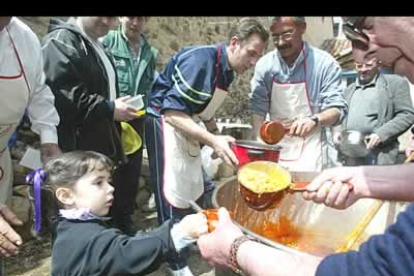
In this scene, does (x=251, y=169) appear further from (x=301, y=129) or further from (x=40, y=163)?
(x=40, y=163)

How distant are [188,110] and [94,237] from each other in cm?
103

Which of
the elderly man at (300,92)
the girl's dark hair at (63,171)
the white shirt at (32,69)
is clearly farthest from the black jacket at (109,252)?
the elderly man at (300,92)

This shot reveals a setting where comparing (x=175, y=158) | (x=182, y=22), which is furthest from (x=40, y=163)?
(x=182, y=22)

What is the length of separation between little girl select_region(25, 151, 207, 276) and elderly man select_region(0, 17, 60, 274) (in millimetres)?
203

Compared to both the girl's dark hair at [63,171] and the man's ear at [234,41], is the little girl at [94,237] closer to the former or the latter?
the girl's dark hair at [63,171]

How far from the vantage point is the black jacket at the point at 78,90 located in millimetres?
2240

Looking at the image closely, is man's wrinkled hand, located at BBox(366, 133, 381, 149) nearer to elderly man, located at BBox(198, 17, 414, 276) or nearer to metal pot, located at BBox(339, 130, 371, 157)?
metal pot, located at BBox(339, 130, 371, 157)

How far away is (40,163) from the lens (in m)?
1.92

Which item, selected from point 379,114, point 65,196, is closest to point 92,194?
point 65,196

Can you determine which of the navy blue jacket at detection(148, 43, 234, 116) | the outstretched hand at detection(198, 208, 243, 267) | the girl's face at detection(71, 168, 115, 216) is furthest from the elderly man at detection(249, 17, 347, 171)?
the outstretched hand at detection(198, 208, 243, 267)

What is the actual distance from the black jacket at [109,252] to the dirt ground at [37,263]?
1.52m

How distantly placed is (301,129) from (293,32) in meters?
0.63

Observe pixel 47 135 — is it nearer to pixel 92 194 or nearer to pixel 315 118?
pixel 92 194

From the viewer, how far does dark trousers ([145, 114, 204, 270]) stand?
2490mm
